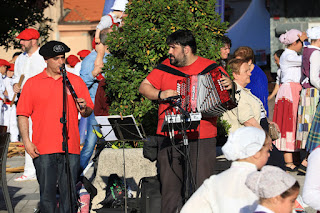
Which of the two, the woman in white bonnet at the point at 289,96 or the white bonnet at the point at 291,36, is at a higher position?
the white bonnet at the point at 291,36

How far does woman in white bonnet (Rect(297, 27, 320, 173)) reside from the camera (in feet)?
33.1

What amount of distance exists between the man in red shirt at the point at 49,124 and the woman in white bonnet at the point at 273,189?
130 inches

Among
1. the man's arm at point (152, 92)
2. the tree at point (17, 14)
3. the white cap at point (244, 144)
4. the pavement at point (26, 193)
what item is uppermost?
the tree at point (17, 14)

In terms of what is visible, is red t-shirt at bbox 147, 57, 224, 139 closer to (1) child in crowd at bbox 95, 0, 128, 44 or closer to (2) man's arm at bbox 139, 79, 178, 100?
(2) man's arm at bbox 139, 79, 178, 100

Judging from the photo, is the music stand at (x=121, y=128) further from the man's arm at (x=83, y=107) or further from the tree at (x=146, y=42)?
the tree at (x=146, y=42)

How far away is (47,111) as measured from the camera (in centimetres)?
718

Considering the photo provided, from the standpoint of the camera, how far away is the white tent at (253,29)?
17.7m

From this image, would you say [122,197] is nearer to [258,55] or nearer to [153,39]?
[153,39]

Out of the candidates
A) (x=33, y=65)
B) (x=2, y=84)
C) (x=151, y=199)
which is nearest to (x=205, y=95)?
(x=151, y=199)

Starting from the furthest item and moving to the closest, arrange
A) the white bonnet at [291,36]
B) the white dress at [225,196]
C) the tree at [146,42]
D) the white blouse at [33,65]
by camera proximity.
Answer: the white bonnet at [291,36]
the white blouse at [33,65]
the tree at [146,42]
the white dress at [225,196]

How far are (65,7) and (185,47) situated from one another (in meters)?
33.0

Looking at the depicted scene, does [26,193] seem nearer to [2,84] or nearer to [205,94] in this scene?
[205,94]

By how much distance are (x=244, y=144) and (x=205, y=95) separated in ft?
6.30

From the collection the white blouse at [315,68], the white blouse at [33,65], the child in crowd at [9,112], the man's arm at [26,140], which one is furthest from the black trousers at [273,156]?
the child in crowd at [9,112]
